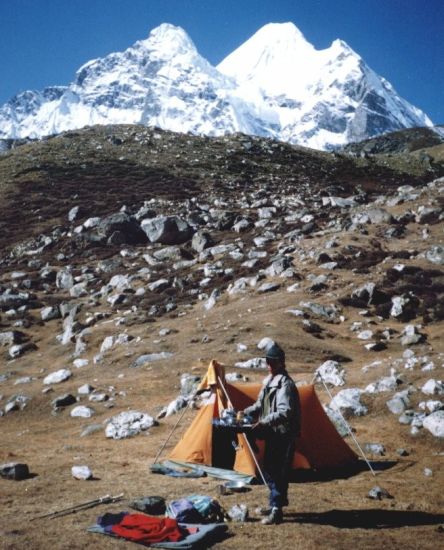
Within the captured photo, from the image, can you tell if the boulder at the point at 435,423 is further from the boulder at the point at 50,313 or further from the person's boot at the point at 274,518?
the boulder at the point at 50,313

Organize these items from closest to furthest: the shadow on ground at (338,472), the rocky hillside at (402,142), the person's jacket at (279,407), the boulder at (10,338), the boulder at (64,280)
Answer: the person's jacket at (279,407)
the shadow on ground at (338,472)
the boulder at (10,338)
the boulder at (64,280)
the rocky hillside at (402,142)

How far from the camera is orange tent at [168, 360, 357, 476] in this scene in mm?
11031

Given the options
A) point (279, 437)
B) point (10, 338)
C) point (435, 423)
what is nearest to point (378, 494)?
point (279, 437)

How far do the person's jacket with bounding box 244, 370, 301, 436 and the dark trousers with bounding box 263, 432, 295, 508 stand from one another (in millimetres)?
137

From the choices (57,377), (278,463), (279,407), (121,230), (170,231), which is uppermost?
(121,230)

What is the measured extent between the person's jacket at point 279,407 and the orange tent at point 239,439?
3.24 meters

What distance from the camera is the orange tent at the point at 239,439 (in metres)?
11.0

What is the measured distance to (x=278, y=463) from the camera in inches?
287

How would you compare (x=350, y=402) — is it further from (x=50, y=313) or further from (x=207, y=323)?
(x=50, y=313)

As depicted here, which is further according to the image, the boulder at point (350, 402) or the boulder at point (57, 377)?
the boulder at point (57, 377)

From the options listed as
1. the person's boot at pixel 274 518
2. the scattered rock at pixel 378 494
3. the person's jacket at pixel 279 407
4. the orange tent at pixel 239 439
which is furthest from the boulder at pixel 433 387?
the person's boot at pixel 274 518

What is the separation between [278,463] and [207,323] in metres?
17.4

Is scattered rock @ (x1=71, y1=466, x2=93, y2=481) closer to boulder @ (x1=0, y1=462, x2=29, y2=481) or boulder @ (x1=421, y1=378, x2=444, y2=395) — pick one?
boulder @ (x1=0, y1=462, x2=29, y2=481)

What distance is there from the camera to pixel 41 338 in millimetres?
28578
